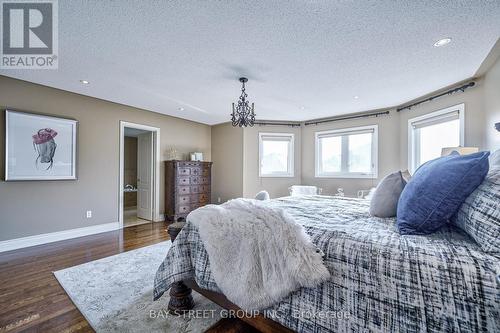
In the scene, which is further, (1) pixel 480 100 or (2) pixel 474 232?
(1) pixel 480 100

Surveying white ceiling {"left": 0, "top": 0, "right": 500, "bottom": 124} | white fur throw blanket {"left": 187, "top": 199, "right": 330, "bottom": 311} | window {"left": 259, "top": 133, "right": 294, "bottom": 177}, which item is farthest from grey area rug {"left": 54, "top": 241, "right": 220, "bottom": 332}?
window {"left": 259, "top": 133, "right": 294, "bottom": 177}

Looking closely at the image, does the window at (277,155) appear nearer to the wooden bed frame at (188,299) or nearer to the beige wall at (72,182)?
the beige wall at (72,182)

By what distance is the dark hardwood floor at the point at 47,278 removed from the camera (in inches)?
61.9

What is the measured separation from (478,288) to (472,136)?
3100 millimetres

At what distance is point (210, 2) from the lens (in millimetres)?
1623

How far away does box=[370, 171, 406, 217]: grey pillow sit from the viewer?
1617 mm

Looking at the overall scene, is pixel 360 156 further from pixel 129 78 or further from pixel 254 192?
pixel 129 78

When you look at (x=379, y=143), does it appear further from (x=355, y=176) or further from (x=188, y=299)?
(x=188, y=299)

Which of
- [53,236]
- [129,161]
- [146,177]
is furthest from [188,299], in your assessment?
[129,161]

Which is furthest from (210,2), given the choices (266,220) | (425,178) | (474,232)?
(474,232)

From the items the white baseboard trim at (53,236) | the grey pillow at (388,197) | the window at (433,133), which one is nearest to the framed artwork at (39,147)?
the white baseboard trim at (53,236)

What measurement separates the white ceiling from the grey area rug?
235cm

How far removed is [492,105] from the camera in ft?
8.32

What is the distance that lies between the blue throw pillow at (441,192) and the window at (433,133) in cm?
271
